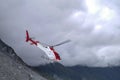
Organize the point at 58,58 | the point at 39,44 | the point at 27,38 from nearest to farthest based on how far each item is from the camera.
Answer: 1. the point at 58,58
2. the point at 39,44
3. the point at 27,38

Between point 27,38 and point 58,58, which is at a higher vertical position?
point 27,38

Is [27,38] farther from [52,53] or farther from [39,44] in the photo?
[52,53]

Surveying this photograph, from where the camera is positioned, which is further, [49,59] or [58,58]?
[58,58]

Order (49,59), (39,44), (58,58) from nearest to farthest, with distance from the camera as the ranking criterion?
(49,59), (58,58), (39,44)

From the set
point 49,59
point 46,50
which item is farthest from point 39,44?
point 49,59

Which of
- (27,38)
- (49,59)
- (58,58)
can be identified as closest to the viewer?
(49,59)

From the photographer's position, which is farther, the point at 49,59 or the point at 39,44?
the point at 39,44

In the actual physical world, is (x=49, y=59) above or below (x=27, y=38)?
below

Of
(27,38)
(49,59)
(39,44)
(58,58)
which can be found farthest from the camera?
(27,38)

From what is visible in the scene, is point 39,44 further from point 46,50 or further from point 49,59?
point 49,59
